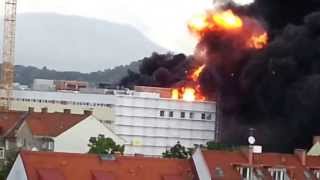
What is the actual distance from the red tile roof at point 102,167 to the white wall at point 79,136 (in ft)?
85.2

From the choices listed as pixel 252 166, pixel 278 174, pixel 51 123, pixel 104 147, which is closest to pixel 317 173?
pixel 278 174

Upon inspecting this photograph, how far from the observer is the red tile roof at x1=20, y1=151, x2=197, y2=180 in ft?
149

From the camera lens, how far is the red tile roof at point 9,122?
78188 mm

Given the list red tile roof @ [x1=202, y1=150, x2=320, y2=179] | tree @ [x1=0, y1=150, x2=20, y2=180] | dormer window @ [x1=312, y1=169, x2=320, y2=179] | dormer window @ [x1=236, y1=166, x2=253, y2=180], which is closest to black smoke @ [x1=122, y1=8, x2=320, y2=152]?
tree @ [x1=0, y1=150, x2=20, y2=180]

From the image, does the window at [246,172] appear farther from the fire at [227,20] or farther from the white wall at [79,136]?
the fire at [227,20]

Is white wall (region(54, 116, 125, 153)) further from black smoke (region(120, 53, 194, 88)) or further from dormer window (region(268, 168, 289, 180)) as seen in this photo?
black smoke (region(120, 53, 194, 88))

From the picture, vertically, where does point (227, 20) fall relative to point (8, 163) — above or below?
above

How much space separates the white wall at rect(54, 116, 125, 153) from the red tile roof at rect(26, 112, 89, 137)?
0.45 meters

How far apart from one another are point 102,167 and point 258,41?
62.4m

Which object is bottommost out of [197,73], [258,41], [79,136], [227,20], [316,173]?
[316,173]

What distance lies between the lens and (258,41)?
10694 cm

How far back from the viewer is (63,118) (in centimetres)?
7738

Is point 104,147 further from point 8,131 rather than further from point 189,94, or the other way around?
point 189,94

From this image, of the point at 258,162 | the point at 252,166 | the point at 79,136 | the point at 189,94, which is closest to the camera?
the point at 252,166
